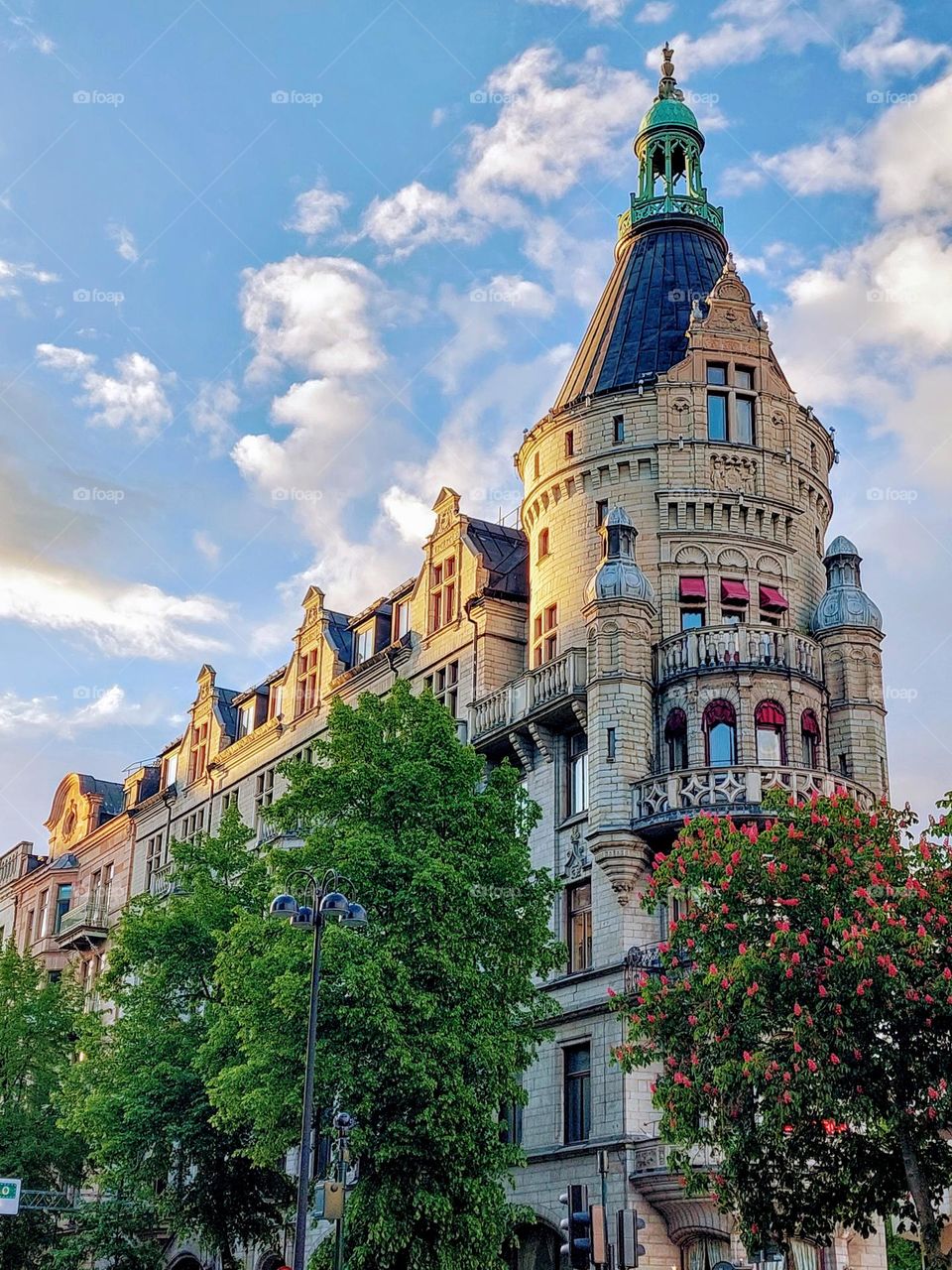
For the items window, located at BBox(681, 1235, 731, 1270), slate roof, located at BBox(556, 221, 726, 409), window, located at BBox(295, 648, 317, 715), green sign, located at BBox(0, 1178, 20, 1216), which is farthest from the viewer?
window, located at BBox(295, 648, 317, 715)

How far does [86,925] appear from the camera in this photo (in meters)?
75.4

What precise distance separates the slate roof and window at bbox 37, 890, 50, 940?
47481mm

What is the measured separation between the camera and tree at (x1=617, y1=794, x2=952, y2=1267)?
26.8m

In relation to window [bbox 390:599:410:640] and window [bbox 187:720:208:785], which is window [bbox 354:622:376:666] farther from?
window [bbox 187:720:208:785]

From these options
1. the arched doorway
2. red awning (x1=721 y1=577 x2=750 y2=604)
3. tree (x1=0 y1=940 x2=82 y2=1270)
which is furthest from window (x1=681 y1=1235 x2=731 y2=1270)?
tree (x1=0 y1=940 x2=82 y2=1270)

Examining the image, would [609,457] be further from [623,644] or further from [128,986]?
[128,986]

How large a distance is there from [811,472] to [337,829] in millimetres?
20987

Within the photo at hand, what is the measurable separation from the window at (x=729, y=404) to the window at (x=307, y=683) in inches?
856

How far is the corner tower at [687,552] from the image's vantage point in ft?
138

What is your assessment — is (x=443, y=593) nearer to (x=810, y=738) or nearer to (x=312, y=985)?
(x=810, y=738)

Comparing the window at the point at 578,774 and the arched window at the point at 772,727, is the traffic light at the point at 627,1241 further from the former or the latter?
the window at the point at 578,774

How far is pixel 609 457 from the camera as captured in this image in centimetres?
4800

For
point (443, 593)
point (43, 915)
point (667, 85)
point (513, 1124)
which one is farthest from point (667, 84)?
point (43, 915)

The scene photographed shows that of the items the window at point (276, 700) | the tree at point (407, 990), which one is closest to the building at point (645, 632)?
the tree at point (407, 990)
